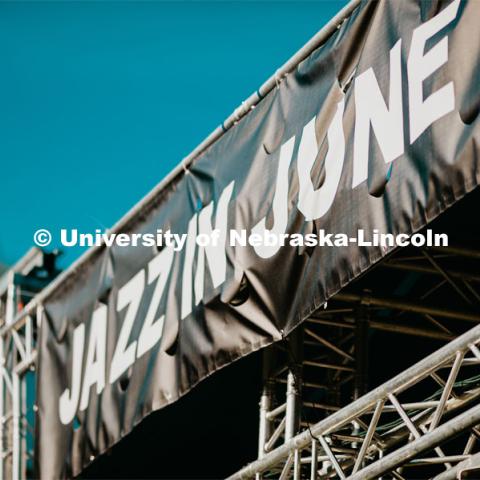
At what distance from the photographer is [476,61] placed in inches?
340

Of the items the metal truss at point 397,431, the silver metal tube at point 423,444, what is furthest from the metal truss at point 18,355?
the silver metal tube at point 423,444

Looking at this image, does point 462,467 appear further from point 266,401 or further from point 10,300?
point 10,300

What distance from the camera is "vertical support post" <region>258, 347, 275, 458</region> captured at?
11401mm

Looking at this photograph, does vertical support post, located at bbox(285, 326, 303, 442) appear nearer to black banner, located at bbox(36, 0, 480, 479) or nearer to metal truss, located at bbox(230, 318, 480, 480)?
metal truss, located at bbox(230, 318, 480, 480)

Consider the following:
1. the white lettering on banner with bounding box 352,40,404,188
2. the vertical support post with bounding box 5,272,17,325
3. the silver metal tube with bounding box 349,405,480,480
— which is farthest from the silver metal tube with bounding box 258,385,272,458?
the vertical support post with bounding box 5,272,17,325

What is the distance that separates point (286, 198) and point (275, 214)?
0.19 meters

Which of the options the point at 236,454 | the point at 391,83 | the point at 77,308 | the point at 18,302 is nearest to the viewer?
the point at 391,83

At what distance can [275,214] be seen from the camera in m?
10.6

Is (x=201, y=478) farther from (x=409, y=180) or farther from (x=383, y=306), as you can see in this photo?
(x=409, y=180)

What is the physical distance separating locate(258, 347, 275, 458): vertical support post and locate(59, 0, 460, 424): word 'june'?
0.93 metres

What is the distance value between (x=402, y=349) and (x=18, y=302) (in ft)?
15.4

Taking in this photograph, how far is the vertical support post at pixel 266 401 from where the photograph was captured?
37.4ft

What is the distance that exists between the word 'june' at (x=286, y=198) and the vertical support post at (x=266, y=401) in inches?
36.6

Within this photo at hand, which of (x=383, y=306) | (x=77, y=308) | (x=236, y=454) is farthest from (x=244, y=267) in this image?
(x=236, y=454)
